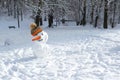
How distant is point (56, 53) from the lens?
43.7 ft

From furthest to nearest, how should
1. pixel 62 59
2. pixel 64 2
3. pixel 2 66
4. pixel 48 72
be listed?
pixel 64 2, pixel 62 59, pixel 2 66, pixel 48 72

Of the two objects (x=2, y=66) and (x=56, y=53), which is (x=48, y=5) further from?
(x=2, y=66)

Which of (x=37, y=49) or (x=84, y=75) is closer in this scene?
(x=84, y=75)

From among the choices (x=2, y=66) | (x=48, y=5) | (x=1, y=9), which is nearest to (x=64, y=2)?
(x=48, y=5)

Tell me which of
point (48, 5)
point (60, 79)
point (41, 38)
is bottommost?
point (60, 79)

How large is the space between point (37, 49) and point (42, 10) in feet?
55.6

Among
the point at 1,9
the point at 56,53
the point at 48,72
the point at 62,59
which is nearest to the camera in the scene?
the point at 48,72

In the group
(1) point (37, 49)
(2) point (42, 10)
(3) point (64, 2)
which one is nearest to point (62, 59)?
(1) point (37, 49)

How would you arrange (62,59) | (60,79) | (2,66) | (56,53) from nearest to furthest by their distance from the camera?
(60,79), (2,66), (62,59), (56,53)

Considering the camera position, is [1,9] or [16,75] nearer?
[16,75]

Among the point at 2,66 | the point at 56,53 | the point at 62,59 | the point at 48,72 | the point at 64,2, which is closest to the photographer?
the point at 48,72

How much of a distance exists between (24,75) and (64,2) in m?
22.4

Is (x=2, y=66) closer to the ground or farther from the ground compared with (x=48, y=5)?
closer to the ground

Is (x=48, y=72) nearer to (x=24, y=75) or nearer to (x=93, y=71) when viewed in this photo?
(x=24, y=75)
